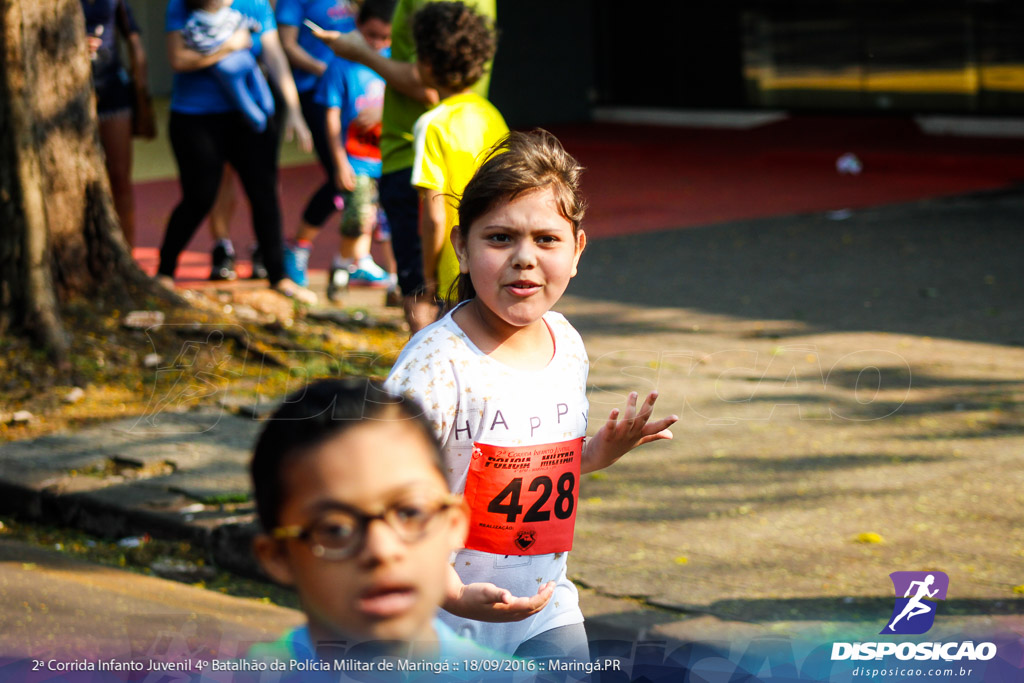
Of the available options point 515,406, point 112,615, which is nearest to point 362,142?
point 112,615

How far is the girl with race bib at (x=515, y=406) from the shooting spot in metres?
2.48

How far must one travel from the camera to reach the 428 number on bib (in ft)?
8.27

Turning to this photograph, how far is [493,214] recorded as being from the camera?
101 inches

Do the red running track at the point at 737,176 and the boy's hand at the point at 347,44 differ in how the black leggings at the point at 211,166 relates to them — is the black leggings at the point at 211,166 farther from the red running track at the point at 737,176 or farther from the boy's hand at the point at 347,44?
the boy's hand at the point at 347,44

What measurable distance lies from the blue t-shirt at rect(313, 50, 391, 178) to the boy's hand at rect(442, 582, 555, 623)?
5.33 m

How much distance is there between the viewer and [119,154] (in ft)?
25.6

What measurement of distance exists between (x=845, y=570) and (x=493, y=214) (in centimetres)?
237

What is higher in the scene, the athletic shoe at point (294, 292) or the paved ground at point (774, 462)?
the athletic shoe at point (294, 292)

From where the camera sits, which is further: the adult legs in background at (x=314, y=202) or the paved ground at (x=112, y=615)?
the adult legs in background at (x=314, y=202)

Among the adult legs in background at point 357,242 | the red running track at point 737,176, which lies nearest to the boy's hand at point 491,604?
the adult legs in background at point 357,242

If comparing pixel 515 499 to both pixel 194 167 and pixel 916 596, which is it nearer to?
pixel 916 596

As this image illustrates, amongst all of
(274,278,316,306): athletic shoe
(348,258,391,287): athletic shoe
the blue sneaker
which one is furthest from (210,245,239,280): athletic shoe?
(274,278,316,306): athletic shoe

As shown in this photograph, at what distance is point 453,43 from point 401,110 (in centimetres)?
81

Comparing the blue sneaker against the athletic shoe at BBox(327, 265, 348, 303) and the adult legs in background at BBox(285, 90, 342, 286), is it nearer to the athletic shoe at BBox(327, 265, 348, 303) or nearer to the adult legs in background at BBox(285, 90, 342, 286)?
the adult legs in background at BBox(285, 90, 342, 286)
